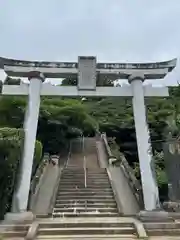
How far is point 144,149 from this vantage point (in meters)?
11.4

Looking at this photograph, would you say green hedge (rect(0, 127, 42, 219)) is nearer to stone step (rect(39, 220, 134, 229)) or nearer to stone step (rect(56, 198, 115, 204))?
stone step (rect(39, 220, 134, 229))

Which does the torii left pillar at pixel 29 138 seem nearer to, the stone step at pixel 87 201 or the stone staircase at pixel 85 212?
the stone staircase at pixel 85 212

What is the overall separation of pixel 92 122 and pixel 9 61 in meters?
14.9

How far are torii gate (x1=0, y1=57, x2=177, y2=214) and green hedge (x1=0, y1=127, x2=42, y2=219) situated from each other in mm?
799

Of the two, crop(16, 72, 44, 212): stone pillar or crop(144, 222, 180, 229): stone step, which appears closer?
crop(144, 222, 180, 229): stone step

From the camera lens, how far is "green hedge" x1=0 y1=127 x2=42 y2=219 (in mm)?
9078

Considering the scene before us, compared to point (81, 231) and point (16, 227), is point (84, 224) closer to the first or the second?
point (81, 231)

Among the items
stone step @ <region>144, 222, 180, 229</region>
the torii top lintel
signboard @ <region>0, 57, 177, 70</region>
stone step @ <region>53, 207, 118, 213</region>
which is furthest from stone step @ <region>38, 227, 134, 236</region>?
signboard @ <region>0, 57, 177, 70</region>

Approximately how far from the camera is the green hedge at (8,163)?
908 centimetres

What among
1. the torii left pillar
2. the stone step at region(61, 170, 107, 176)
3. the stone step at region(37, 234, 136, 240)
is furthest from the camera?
the stone step at region(61, 170, 107, 176)

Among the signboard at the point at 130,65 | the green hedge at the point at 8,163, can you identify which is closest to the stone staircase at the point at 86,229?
the green hedge at the point at 8,163

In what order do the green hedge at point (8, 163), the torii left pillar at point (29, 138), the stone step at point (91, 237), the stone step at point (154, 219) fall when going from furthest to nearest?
the torii left pillar at point (29, 138) < the stone step at point (154, 219) < the green hedge at point (8, 163) < the stone step at point (91, 237)

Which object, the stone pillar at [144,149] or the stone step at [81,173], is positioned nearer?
the stone pillar at [144,149]

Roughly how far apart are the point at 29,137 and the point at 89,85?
2.97 m
